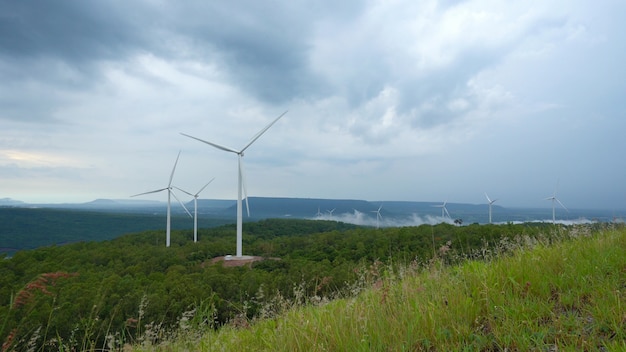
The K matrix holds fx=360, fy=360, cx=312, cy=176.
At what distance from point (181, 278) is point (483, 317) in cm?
2828

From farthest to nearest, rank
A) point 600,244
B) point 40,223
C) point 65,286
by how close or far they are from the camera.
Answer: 1. point 40,223
2. point 65,286
3. point 600,244

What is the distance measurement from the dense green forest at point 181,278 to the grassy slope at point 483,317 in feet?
3.43

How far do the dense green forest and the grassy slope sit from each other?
3.43ft

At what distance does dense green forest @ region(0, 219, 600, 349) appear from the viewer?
685 cm

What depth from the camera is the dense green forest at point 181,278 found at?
22.5 ft

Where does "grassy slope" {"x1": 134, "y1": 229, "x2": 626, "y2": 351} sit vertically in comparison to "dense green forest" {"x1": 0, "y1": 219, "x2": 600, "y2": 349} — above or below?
above

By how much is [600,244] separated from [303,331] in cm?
608

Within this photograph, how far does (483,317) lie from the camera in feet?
14.6

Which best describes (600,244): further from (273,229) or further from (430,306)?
(273,229)

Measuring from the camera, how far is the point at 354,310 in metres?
4.87

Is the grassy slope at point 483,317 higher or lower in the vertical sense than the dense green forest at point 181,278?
higher

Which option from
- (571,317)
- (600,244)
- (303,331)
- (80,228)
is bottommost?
(80,228)

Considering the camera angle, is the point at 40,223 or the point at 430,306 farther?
the point at 40,223

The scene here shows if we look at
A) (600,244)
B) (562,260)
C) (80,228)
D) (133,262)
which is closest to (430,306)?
(562,260)
